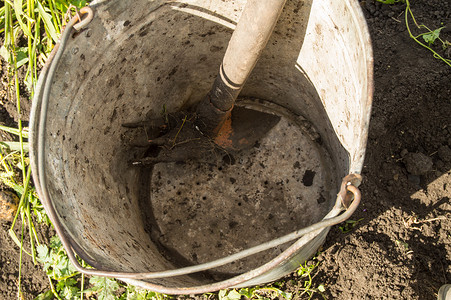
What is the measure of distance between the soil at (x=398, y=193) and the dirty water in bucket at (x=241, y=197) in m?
0.21

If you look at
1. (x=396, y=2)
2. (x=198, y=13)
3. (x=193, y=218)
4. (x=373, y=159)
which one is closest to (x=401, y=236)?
(x=373, y=159)

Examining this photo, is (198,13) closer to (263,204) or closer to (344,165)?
(344,165)

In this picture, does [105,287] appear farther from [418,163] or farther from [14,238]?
[418,163]

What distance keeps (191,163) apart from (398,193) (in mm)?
1105

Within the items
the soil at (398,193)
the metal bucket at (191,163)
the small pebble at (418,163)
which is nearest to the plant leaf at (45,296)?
the soil at (398,193)

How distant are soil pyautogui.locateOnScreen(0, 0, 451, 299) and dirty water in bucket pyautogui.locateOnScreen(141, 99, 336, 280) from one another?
215 millimetres

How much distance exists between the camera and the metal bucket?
120cm

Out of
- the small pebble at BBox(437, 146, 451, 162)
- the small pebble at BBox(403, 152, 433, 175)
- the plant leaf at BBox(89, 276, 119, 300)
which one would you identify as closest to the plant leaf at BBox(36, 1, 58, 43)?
the plant leaf at BBox(89, 276, 119, 300)

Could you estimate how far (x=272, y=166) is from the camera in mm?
2102

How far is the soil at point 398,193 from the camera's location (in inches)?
74.2

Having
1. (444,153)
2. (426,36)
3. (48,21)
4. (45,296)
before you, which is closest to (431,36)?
(426,36)

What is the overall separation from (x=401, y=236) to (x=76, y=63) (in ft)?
5.54

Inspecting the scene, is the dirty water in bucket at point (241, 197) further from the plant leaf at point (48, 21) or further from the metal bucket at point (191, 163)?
the plant leaf at point (48, 21)

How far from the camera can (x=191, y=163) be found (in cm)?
213
